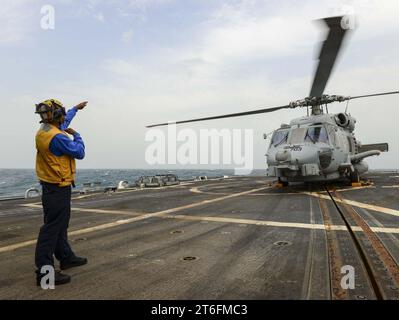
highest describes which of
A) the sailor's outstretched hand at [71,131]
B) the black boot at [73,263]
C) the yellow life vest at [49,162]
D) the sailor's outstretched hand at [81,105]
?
the sailor's outstretched hand at [81,105]

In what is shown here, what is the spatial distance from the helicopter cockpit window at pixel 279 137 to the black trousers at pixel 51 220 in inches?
486

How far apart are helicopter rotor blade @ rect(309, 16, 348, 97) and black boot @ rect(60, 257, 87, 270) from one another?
6088 millimetres

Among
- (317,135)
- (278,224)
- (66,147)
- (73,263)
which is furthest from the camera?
(317,135)

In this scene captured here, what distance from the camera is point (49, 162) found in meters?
3.71

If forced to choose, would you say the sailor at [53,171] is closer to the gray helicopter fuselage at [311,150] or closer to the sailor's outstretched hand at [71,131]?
the sailor's outstretched hand at [71,131]

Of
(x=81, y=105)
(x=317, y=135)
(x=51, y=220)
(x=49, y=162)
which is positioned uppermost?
(x=317, y=135)

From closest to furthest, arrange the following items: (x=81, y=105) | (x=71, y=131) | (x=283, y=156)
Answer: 1. (x=71, y=131)
2. (x=81, y=105)
3. (x=283, y=156)

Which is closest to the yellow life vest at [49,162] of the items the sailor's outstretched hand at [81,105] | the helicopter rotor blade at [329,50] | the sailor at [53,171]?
the sailor at [53,171]

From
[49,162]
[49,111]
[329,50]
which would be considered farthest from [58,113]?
[329,50]

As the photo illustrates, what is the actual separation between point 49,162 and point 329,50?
6.93m

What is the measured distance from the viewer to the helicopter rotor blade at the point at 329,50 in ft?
21.8

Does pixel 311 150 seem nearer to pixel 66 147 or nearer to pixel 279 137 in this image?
pixel 279 137

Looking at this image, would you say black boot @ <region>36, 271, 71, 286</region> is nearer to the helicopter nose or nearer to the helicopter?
the helicopter
